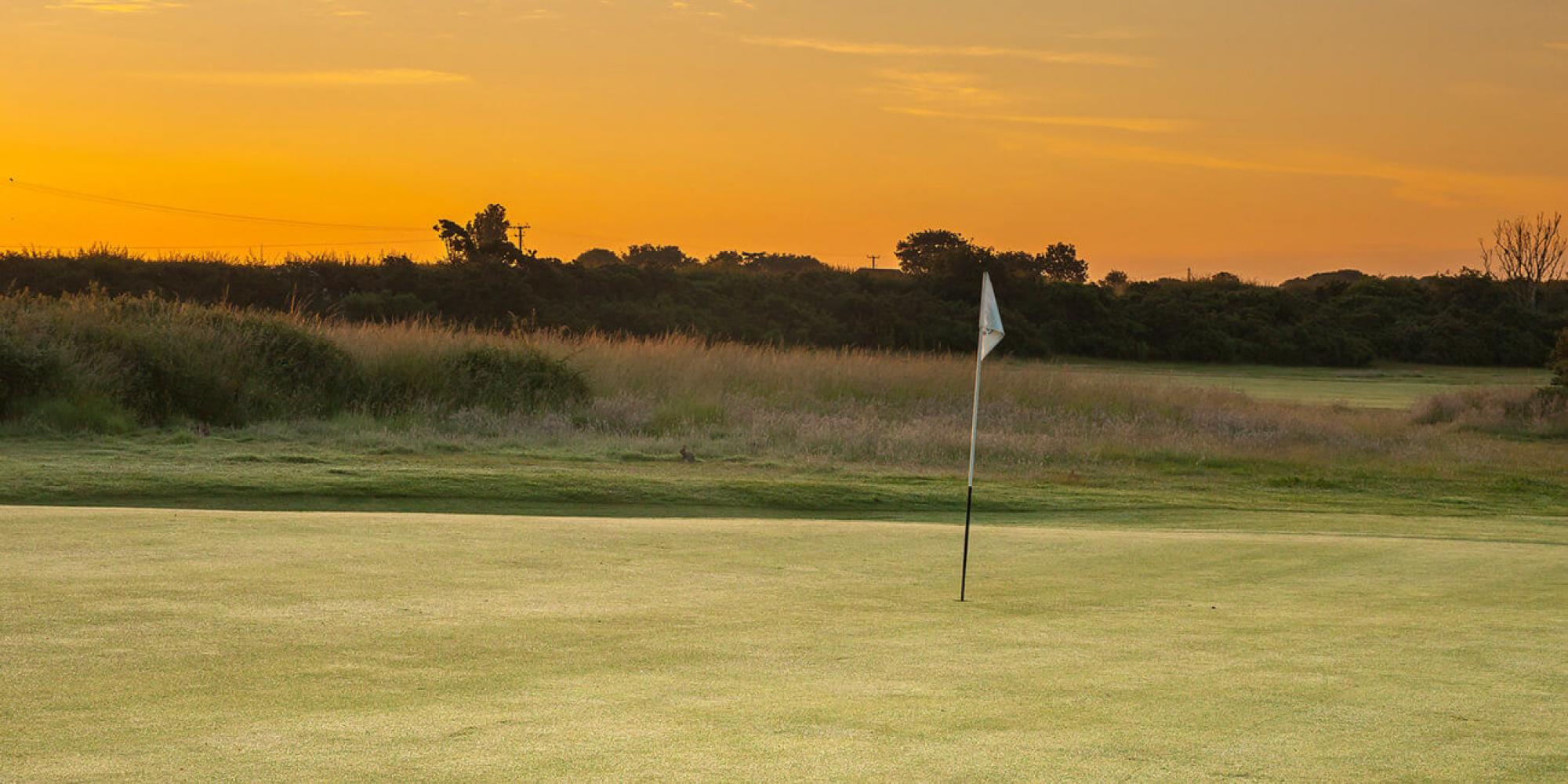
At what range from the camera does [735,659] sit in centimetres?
607

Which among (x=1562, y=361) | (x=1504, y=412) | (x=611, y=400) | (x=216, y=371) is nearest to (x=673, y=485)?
(x=216, y=371)

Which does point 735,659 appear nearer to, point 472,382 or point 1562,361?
point 472,382

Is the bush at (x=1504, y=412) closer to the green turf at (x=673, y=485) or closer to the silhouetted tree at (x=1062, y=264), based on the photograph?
the green turf at (x=673, y=485)

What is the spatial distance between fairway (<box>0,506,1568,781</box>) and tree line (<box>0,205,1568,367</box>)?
5271cm

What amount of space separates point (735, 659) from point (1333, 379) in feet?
232

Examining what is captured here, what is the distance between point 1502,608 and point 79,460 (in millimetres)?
15331

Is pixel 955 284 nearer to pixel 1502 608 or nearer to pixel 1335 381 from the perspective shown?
pixel 1335 381

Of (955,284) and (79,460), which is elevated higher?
(955,284)

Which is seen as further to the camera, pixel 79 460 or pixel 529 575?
pixel 79 460

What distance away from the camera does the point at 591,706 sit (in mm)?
5152

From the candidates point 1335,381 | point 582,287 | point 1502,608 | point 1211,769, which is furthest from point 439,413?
point 1335,381

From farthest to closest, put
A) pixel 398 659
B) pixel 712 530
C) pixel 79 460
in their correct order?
pixel 79 460 → pixel 712 530 → pixel 398 659

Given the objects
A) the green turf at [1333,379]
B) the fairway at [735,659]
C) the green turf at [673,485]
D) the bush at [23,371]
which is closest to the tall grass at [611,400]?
the bush at [23,371]

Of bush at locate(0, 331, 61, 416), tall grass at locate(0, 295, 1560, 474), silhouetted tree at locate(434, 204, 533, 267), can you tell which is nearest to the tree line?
silhouetted tree at locate(434, 204, 533, 267)
